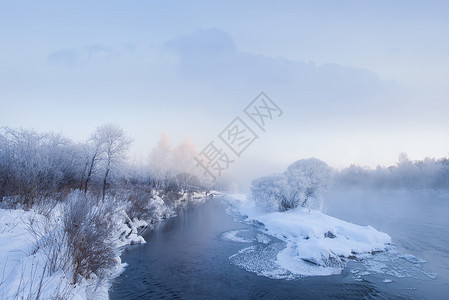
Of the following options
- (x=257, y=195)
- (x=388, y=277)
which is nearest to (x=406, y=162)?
(x=257, y=195)

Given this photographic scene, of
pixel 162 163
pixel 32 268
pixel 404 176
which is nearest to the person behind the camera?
pixel 32 268

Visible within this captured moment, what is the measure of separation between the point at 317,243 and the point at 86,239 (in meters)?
15.2

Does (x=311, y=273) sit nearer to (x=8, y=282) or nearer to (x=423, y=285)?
(x=423, y=285)

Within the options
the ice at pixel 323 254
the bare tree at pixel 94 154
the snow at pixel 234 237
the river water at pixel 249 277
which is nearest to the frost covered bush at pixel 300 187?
the ice at pixel 323 254

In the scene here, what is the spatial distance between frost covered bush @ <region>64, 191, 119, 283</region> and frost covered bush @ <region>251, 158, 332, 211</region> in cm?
2896

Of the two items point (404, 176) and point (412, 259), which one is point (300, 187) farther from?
point (404, 176)

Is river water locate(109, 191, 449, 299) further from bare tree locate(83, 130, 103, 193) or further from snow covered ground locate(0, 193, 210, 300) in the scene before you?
bare tree locate(83, 130, 103, 193)

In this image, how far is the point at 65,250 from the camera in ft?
27.8

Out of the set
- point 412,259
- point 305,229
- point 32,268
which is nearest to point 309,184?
point 305,229

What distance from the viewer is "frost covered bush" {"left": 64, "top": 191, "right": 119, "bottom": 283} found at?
8.88m

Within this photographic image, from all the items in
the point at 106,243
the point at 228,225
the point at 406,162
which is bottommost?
the point at 228,225

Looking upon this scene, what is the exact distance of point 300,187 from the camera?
3522 centimetres

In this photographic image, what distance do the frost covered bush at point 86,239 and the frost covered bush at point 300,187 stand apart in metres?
29.0

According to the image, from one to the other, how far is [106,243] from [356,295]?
12.1 meters
